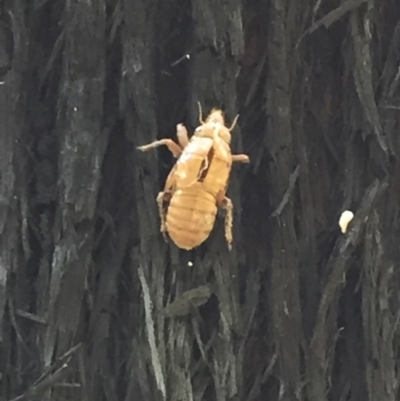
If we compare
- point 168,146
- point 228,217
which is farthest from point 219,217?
point 168,146

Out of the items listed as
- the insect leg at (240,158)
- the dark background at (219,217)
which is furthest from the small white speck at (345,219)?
the insect leg at (240,158)

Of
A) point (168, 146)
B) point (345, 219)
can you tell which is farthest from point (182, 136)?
point (345, 219)

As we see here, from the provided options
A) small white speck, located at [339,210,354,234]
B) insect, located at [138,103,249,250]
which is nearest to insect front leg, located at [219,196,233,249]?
insect, located at [138,103,249,250]

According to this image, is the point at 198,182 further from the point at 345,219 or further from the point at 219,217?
the point at 345,219

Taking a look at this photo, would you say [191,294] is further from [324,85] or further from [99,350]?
[324,85]

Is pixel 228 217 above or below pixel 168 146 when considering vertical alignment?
below

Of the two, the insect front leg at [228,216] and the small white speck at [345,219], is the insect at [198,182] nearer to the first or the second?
the insect front leg at [228,216]

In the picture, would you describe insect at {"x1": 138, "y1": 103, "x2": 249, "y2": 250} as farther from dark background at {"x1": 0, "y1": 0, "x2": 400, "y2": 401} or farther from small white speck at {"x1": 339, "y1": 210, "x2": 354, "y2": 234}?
small white speck at {"x1": 339, "y1": 210, "x2": 354, "y2": 234}
